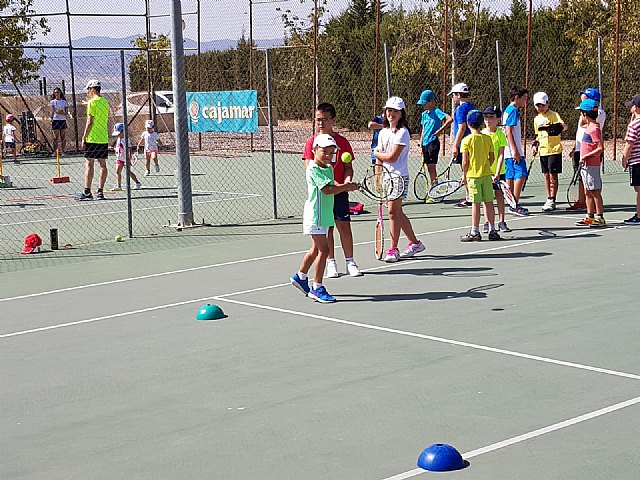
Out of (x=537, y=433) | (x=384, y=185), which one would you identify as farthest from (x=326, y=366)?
(x=384, y=185)

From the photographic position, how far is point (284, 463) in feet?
18.6

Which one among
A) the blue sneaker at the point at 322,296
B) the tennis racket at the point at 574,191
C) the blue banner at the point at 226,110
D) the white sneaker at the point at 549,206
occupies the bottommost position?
the blue sneaker at the point at 322,296

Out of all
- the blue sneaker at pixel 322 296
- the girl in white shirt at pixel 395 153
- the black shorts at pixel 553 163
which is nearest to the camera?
the blue sneaker at pixel 322 296

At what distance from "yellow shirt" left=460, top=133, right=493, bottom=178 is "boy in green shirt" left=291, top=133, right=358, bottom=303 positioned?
310 cm

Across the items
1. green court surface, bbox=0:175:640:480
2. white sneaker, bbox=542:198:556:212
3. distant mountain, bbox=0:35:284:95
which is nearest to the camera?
green court surface, bbox=0:175:640:480

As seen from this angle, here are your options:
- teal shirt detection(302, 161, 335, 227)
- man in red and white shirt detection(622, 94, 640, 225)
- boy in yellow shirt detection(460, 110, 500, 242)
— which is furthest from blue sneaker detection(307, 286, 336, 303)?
man in red and white shirt detection(622, 94, 640, 225)

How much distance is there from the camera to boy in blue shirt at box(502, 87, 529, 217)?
48.7 feet

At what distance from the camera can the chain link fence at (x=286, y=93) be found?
1798 centimetres

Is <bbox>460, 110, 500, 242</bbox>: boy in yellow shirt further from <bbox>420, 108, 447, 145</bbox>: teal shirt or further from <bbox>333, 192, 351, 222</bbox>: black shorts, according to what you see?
<bbox>420, 108, 447, 145</bbox>: teal shirt

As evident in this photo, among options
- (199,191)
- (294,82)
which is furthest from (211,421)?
(294,82)

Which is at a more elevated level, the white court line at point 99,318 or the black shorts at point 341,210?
the black shorts at point 341,210

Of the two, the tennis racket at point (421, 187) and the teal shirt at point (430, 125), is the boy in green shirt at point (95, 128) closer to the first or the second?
the tennis racket at point (421, 187)

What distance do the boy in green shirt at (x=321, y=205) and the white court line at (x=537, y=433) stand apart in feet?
12.5

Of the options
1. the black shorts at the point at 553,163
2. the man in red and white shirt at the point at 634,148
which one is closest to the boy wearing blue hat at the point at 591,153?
the man in red and white shirt at the point at 634,148
